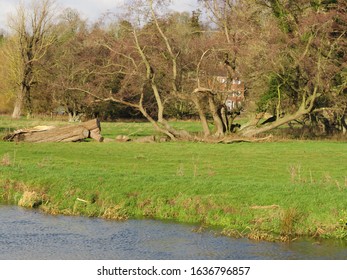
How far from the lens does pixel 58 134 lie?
40.8m

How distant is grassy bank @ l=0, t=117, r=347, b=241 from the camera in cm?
1908

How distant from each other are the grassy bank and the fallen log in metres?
7.91

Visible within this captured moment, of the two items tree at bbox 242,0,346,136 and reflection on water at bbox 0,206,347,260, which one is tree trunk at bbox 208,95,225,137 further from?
reflection on water at bbox 0,206,347,260

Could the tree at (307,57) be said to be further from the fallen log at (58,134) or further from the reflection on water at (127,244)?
the reflection on water at (127,244)

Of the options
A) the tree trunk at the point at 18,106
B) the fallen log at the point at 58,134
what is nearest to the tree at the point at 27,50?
the tree trunk at the point at 18,106

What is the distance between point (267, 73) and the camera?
156ft

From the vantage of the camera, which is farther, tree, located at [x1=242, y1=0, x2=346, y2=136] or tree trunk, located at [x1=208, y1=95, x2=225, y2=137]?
tree trunk, located at [x1=208, y1=95, x2=225, y2=137]

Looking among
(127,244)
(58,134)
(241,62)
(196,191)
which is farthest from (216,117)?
(127,244)

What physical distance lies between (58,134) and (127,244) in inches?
950

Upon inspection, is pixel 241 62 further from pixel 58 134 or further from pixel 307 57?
pixel 58 134

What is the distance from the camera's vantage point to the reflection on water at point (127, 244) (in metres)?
16.4

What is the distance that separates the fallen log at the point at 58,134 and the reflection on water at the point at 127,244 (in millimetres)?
20337

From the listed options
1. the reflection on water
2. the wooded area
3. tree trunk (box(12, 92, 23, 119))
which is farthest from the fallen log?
tree trunk (box(12, 92, 23, 119))

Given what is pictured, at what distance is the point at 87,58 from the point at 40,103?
23.8 meters
